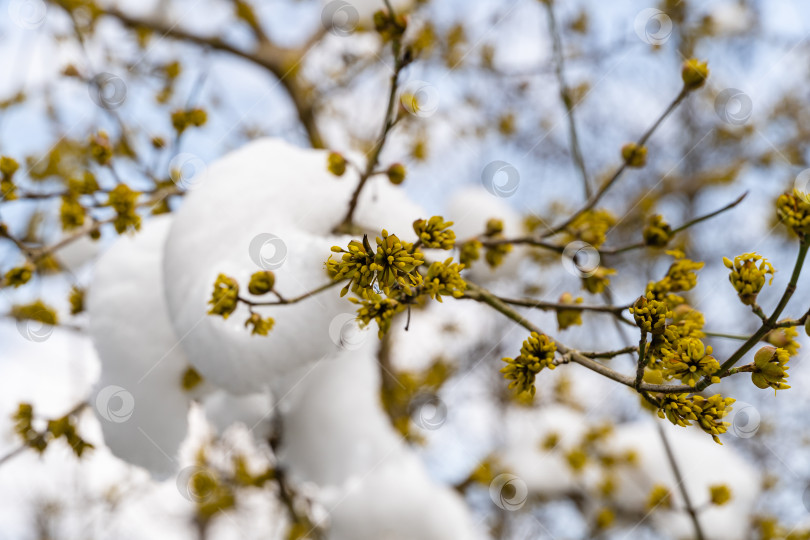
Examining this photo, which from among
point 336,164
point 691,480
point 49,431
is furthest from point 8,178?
point 691,480

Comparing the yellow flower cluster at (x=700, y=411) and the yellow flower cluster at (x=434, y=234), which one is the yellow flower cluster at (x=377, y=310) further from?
the yellow flower cluster at (x=700, y=411)

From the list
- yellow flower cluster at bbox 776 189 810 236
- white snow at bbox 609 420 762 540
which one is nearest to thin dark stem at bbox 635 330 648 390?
yellow flower cluster at bbox 776 189 810 236

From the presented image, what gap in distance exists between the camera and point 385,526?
5.03 ft

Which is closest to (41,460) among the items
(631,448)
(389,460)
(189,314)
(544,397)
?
(189,314)

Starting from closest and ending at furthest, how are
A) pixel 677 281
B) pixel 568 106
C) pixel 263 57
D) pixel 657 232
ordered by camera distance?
pixel 677 281
pixel 657 232
pixel 568 106
pixel 263 57

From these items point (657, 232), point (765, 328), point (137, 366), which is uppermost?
point (765, 328)

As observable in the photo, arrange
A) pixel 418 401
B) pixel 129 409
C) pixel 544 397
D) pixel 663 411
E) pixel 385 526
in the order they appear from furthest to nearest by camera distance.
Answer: pixel 544 397 → pixel 418 401 → pixel 385 526 → pixel 129 409 → pixel 663 411

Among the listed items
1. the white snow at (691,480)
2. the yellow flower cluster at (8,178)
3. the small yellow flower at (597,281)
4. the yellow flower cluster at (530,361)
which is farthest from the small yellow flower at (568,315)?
the white snow at (691,480)

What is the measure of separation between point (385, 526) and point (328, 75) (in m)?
1.75

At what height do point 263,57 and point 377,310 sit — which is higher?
point 377,310

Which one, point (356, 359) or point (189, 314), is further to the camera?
point (356, 359)

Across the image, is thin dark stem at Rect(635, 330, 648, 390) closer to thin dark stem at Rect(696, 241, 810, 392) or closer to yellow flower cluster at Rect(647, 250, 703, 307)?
thin dark stem at Rect(696, 241, 810, 392)

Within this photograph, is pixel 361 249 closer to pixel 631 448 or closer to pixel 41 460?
pixel 41 460

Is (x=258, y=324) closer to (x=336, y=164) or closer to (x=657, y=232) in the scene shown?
(x=336, y=164)
